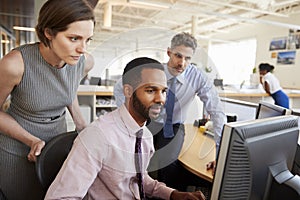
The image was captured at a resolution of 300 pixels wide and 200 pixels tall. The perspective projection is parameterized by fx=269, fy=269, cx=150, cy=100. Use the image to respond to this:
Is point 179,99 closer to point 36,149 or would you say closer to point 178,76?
point 178,76

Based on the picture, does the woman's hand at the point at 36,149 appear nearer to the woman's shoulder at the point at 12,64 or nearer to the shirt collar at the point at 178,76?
the woman's shoulder at the point at 12,64

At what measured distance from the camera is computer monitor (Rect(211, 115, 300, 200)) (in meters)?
0.60

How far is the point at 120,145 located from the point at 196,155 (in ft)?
2.19

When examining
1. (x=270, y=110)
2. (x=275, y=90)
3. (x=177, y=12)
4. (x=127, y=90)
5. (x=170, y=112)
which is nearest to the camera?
(x=127, y=90)

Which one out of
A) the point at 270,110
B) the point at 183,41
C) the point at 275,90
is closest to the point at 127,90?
the point at 183,41

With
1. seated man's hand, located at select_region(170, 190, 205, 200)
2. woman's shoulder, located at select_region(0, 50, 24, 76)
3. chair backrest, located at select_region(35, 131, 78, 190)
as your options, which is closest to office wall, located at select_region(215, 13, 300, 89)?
seated man's hand, located at select_region(170, 190, 205, 200)

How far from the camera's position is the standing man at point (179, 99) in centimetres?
104

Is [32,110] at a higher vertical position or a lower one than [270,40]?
lower

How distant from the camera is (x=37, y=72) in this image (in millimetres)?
1000

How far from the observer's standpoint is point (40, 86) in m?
1.02

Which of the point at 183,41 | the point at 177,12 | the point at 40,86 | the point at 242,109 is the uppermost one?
the point at 177,12

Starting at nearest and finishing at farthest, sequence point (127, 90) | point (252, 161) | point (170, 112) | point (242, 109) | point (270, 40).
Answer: point (252, 161), point (127, 90), point (170, 112), point (242, 109), point (270, 40)

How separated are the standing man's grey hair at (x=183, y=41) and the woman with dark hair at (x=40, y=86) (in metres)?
0.31

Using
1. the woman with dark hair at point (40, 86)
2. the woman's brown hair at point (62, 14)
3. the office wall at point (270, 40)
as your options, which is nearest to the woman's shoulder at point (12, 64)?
the woman with dark hair at point (40, 86)
